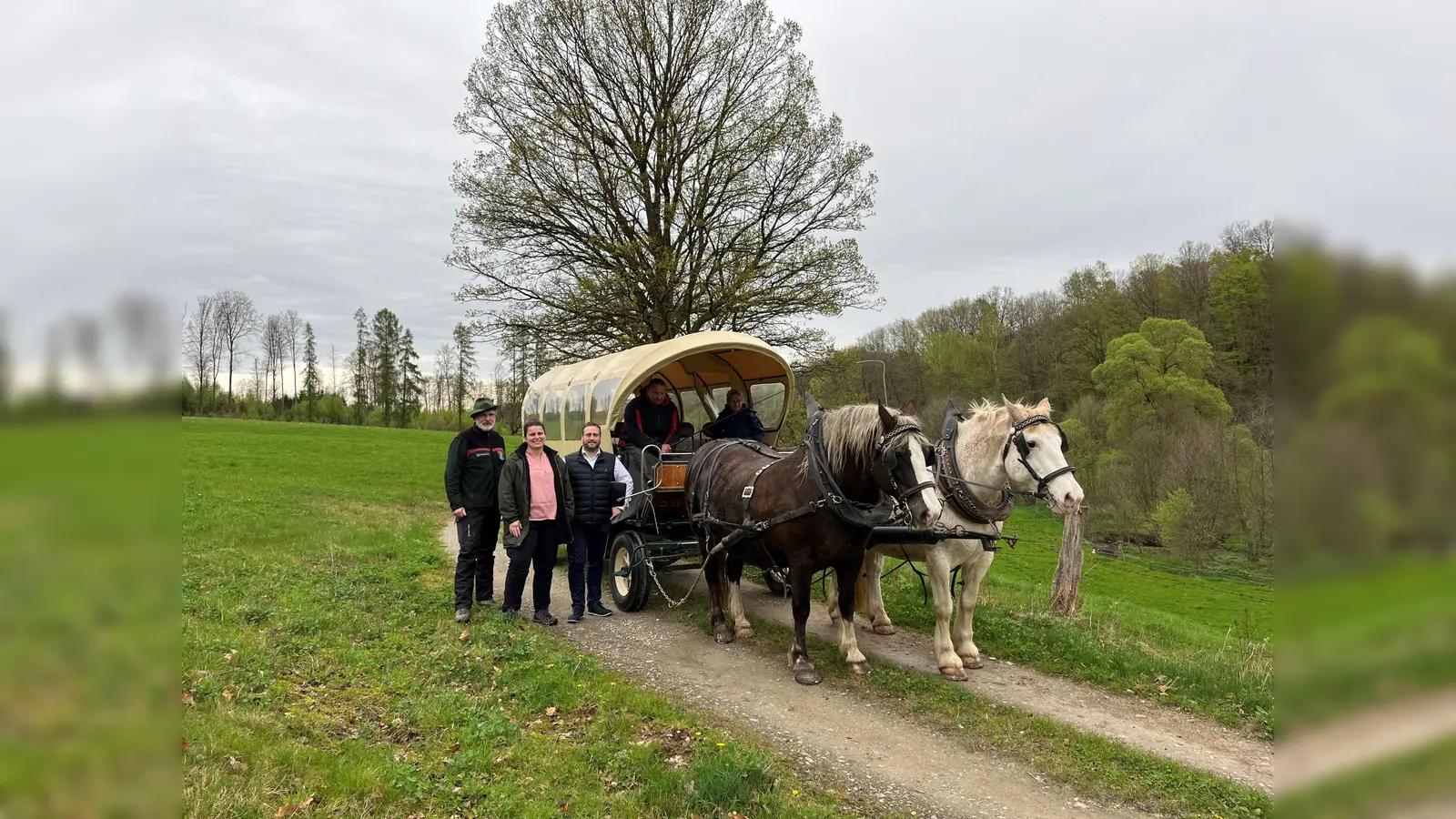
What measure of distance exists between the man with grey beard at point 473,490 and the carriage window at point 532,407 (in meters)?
2.94

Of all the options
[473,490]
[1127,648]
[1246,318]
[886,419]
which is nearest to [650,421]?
[473,490]

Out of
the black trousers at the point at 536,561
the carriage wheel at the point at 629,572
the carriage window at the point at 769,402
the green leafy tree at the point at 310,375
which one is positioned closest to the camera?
the black trousers at the point at 536,561

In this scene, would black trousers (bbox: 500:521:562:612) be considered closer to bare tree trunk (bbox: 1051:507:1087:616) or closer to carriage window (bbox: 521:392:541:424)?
carriage window (bbox: 521:392:541:424)

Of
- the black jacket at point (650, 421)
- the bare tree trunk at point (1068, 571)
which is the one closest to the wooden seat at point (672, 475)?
the black jacket at point (650, 421)

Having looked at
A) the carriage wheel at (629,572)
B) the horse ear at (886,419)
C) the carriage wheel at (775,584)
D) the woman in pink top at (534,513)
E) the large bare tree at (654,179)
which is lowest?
the carriage wheel at (775,584)

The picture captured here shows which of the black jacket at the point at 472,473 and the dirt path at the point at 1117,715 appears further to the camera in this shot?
the black jacket at the point at 472,473

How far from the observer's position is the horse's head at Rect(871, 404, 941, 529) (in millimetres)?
5266

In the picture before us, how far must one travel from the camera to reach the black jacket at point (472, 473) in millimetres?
7285

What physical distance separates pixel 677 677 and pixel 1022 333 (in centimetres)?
3233

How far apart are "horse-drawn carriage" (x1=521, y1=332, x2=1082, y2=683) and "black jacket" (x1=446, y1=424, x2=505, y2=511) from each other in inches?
49.8

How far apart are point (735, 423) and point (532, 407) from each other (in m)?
3.46

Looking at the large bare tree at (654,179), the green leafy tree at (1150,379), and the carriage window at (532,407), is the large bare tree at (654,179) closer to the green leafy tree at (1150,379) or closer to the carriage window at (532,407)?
the carriage window at (532,407)

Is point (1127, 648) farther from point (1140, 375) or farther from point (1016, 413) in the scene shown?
point (1140, 375)
